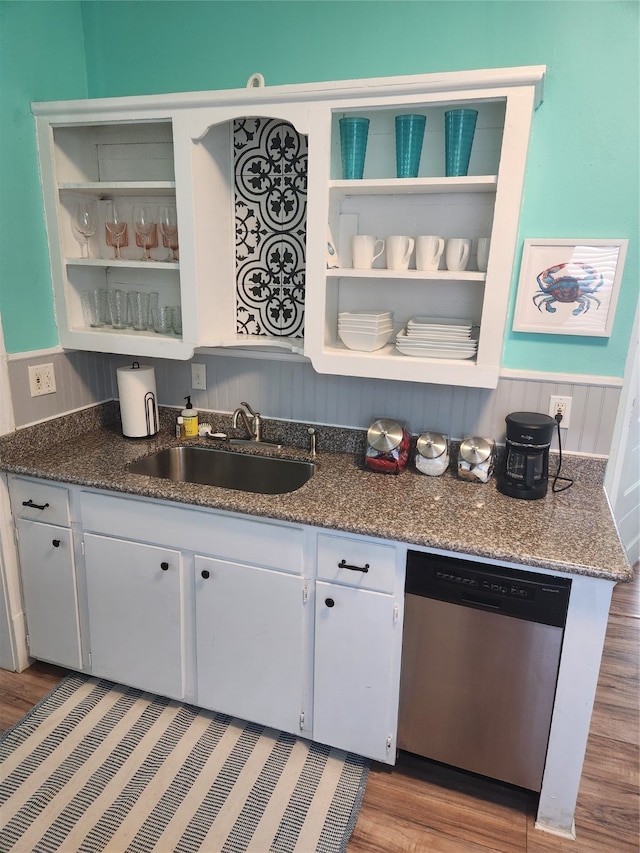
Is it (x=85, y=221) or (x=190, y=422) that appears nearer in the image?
(x=85, y=221)

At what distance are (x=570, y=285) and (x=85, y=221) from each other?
1.78 m

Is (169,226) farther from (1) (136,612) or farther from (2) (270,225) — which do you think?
(1) (136,612)

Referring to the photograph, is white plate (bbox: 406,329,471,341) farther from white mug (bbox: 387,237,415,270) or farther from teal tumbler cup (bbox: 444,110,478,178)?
teal tumbler cup (bbox: 444,110,478,178)

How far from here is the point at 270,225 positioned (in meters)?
2.14

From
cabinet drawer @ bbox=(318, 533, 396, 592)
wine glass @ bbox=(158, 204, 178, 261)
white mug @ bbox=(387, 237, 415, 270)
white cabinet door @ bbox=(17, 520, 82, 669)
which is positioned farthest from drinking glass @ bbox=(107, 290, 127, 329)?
cabinet drawer @ bbox=(318, 533, 396, 592)

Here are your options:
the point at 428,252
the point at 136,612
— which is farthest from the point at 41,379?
the point at 428,252

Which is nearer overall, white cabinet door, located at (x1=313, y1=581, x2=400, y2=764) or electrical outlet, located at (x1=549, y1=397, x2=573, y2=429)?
white cabinet door, located at (x1=313, y1=581, x2=400, y2=764)

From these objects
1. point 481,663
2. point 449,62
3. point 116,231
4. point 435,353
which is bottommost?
point 481,663

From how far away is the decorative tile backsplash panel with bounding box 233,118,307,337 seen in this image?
2.05 m

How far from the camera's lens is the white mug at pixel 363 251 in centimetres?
187

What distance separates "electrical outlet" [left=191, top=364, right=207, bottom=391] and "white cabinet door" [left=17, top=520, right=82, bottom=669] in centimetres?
77

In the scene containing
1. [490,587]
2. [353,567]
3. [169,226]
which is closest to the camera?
[490,587]

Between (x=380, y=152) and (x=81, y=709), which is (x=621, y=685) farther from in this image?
(x=380, y=152)

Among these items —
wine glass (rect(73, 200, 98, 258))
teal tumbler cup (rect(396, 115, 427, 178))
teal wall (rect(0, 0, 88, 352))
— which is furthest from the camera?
wine glass (rect(73, 200, 98, 258))
